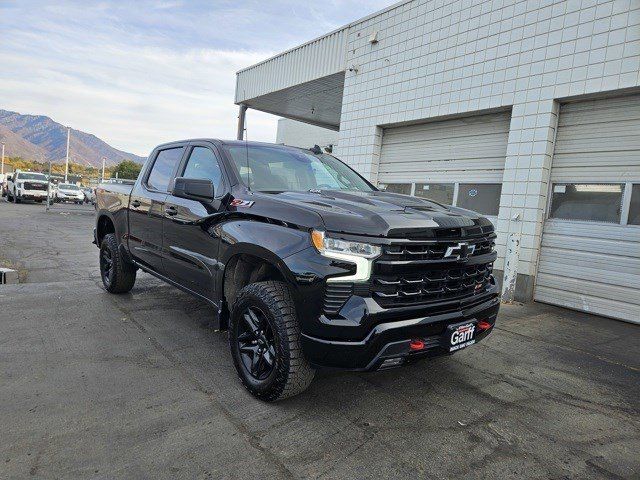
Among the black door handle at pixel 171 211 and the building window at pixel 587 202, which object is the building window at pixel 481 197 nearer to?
the building window at pixel 587 202

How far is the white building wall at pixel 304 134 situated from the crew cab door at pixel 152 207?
13.6 meters

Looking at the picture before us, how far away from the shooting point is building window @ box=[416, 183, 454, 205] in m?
8.23

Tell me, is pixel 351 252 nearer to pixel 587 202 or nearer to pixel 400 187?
pixel 587 202

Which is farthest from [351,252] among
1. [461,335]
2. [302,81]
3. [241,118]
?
[241,118]

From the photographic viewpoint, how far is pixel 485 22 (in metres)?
7.36

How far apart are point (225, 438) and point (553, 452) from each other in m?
1.88

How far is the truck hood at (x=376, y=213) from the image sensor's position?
2541 mm

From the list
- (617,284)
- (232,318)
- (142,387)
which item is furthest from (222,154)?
(617,284)

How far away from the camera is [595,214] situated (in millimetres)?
6176

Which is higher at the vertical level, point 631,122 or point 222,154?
point 631,122

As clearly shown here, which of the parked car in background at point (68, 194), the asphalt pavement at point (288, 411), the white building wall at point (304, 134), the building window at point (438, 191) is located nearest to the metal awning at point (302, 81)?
the white building wall at point (304, 134)

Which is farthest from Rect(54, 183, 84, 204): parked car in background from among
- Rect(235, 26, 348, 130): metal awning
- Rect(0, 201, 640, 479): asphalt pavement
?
Rect(0, 201, 640, 479): asphalt pavement

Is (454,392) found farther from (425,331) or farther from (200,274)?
(200,274)

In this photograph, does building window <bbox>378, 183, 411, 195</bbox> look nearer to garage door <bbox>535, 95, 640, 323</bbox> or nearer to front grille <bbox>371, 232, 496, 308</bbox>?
garage door <bbox>535, 95, 640, 323</bbox>
